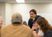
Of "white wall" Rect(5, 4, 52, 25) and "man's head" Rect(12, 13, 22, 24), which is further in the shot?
"white wall" Rect(5, 4, 52, 25)

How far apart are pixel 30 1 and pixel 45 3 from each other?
938mm

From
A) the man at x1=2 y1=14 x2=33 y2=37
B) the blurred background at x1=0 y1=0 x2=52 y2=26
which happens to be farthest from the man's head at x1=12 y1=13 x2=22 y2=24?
the blurred background at x1=0 y1=0 x2=52 y2=26

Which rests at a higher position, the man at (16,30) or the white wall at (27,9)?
the white wall at (27,9)

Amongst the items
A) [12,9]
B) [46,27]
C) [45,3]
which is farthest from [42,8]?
[46,27]

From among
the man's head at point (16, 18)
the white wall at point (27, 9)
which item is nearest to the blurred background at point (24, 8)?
the white wall at point (27, 9)

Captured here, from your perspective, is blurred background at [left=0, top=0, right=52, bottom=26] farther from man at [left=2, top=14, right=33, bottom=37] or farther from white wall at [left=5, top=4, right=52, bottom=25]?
man at [left=2, top=14, right=33, bottom=37]

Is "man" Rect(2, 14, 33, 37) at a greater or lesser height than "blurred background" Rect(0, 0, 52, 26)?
lesser

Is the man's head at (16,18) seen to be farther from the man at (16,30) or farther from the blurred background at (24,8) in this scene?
the blurred background at (24,8)

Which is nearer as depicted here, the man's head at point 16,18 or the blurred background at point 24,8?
the man's head at point 16,18

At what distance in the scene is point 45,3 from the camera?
9750 millimetres

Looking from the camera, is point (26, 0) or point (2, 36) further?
point (26, 0)

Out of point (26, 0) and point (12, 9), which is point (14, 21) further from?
point (12, 9)

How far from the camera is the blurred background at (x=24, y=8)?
972 cm

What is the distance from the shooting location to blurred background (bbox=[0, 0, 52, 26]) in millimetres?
9719
